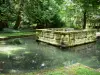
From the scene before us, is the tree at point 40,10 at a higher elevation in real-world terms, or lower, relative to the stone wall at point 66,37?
higher

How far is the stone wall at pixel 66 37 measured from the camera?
36.0ft

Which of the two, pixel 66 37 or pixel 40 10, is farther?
pixel 40 10

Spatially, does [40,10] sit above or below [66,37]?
above

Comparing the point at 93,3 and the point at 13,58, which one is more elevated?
the point at 93,3

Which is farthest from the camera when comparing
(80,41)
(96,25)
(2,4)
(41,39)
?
(96,25)

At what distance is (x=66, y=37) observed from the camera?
10.9 meters

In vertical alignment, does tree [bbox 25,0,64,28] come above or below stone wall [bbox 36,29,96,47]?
above

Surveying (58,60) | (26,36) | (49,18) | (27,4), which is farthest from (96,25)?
(58,60)

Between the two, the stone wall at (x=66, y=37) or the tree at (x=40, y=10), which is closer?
the stone wall at (x=66, y=37)

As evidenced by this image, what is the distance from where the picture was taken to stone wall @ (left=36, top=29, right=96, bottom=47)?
11.0m

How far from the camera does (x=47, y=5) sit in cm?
2252

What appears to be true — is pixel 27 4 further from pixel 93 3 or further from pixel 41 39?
pixel 93 3

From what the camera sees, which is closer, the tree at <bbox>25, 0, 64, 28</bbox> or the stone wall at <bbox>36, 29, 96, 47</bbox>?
the stone wall at <bbox>36, 29, 96, 47</bbox>

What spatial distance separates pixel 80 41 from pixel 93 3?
120 inches
